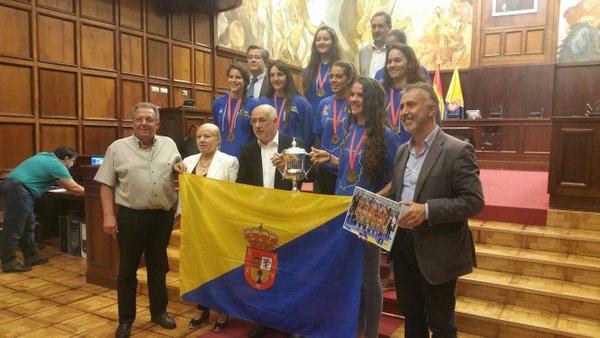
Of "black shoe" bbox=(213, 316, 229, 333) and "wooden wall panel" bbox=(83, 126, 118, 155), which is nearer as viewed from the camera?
"black shoe" bbox=(213, 316, 229, 333)

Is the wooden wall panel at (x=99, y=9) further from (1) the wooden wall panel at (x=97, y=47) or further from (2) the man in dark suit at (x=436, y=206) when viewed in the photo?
(2) the man in dark suit at (x=436, y=206)

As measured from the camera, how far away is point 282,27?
10586 mm

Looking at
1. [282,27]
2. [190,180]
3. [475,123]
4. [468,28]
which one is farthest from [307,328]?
[468,28]

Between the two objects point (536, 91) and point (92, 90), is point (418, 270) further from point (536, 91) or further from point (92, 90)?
point (536, 91)

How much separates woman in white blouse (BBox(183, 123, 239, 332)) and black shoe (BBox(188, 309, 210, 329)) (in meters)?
0.16

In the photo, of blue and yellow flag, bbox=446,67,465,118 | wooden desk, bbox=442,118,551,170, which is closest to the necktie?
wooden desk, bbox=442,118,551,170

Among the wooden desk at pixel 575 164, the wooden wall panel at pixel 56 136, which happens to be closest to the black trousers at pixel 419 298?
the wooden desk at pixel 575 164

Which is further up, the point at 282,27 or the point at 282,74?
the point at 282,27

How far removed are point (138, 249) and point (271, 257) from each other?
1.01 m

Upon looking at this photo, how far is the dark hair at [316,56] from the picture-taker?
12.1 ft

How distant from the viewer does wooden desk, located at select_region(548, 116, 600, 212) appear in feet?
13.0

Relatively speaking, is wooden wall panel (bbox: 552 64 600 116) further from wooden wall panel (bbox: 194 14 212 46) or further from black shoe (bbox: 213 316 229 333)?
black shoe (bbox: 213 316 229 333)

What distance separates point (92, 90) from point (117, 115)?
56 centimetres

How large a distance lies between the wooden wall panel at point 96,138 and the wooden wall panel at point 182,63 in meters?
1.67
